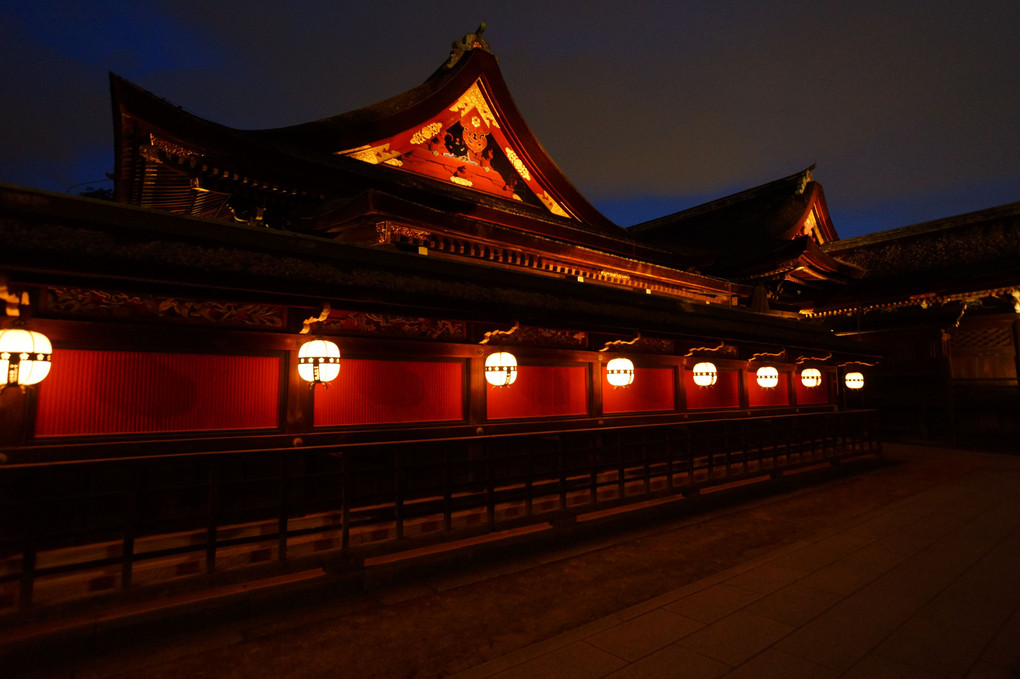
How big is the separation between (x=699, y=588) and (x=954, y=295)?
19219 millimetres

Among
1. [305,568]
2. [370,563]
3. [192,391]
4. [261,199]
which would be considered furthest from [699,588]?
[261,199]

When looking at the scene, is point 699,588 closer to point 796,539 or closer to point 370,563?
point 796,539

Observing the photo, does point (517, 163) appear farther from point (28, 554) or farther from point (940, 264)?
point (940, 264)

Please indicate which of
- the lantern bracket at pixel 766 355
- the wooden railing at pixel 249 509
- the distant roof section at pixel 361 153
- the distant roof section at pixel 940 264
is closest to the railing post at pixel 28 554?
the wooden railing at pixel 249 509

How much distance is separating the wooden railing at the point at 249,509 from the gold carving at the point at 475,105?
26.9ft

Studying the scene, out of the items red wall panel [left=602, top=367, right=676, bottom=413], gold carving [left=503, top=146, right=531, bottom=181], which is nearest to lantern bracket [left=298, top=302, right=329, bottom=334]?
red wall panel [left=602, top=367, right=676, bottom=413]

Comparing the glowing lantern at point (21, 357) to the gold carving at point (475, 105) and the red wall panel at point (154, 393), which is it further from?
the gold carving at point (475, 105)

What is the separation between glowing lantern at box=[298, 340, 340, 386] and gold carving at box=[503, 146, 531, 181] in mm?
8064

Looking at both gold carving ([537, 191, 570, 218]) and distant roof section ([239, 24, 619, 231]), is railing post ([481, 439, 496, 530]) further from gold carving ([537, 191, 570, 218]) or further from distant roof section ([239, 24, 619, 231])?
gold carving ([537, 191, 570, 218])

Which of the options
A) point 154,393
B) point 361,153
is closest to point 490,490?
point 154,393

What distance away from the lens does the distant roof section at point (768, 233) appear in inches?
615

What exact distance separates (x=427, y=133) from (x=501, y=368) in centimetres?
633

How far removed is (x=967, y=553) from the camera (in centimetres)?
677

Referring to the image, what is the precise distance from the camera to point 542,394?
30.0 ft
